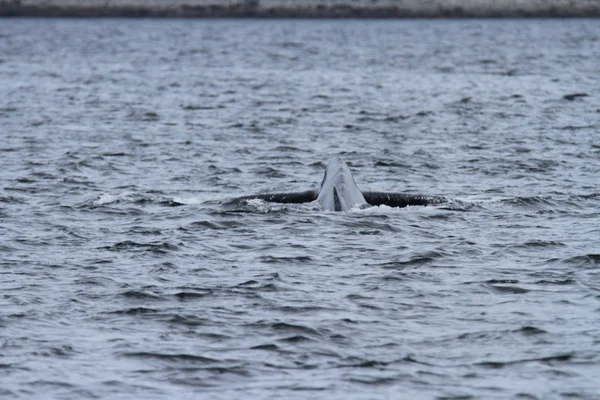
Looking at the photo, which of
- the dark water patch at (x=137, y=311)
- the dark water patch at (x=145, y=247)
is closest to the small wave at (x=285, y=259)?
the dark water patch at (x=145, y=247)

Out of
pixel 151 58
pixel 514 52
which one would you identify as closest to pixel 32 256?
pixel 151 58

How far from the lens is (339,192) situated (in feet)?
75.8

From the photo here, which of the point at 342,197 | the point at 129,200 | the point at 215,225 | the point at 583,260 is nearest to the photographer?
the point at 583,260

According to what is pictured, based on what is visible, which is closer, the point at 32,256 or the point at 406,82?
the point at 32,256

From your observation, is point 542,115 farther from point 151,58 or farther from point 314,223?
point 151,58

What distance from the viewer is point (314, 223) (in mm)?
21594

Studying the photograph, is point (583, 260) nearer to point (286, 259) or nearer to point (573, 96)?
point (286, 259)

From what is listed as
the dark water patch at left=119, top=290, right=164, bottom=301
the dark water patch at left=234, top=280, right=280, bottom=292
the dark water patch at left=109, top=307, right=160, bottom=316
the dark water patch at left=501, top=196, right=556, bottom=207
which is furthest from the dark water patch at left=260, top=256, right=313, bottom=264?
the dark water patch at left=501, top=196, right=556, bottom=207

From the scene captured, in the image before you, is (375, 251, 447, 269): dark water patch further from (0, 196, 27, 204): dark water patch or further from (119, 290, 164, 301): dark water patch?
(0, 196, 27, 204): dark water patch

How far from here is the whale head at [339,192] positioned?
→ 2281 centimetres

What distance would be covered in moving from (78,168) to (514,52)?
69.7m

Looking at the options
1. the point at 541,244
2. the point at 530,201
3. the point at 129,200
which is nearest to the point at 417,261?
the point at 541,244

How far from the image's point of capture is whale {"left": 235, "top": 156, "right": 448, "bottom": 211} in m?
22.9

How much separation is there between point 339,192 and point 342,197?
7.2 inches
